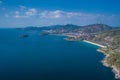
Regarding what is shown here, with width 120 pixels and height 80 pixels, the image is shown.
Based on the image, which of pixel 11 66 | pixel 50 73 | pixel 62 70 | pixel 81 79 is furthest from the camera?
pixel 11 66

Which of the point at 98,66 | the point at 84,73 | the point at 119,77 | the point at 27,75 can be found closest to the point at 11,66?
the point at 27,75

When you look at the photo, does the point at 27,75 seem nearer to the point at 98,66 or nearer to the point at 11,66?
the point at 11,66

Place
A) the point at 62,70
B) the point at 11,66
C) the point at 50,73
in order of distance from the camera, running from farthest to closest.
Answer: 1. the point at 11,66
2. the point at 62,70
3. the point at 50,73

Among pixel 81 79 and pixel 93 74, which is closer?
pixel 81 79

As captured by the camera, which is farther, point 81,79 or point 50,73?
point 50,73

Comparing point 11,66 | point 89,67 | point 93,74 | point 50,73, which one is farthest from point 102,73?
point 11,66

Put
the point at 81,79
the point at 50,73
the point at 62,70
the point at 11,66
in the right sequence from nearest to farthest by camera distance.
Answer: the point at 81,79 < the point at 50,73 < the point at 62,70 < the point at 11,66

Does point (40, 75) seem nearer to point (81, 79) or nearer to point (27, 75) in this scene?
point (27, 75)

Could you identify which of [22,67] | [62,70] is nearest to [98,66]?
[62,70]
